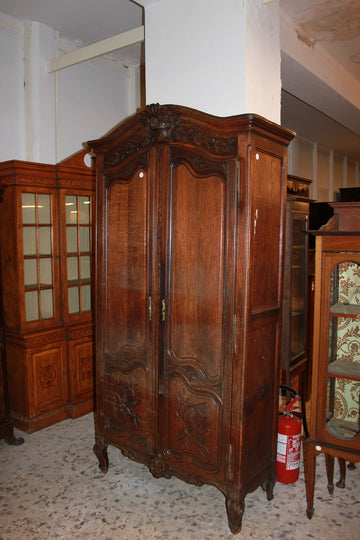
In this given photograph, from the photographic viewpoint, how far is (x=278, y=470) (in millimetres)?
2693

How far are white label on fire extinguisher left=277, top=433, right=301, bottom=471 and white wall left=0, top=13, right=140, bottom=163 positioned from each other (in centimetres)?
288

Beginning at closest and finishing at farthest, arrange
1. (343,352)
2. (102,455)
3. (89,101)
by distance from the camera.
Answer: (343,352) → (102,455) → (89,101)

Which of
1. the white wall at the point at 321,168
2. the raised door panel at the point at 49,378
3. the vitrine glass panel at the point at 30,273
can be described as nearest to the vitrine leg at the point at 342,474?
the raised door panel at the point at 49,378

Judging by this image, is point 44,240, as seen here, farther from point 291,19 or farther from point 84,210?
point 291,19

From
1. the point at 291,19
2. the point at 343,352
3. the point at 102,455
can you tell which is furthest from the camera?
the point at 291,19

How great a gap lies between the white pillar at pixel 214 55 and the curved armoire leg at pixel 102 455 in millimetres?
2189

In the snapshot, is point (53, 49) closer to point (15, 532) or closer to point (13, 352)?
point (13, 352)

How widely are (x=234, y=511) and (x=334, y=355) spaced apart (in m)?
1.00

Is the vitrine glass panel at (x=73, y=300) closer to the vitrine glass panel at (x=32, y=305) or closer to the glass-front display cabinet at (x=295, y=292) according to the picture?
the vitrine glass panel at (x=32, y=305)

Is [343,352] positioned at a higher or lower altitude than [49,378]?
higher

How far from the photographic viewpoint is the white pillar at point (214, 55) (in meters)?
2.26

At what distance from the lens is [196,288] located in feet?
7.39

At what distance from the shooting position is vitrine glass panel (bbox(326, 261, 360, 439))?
2367mm

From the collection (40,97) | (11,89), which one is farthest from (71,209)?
(11,89)
